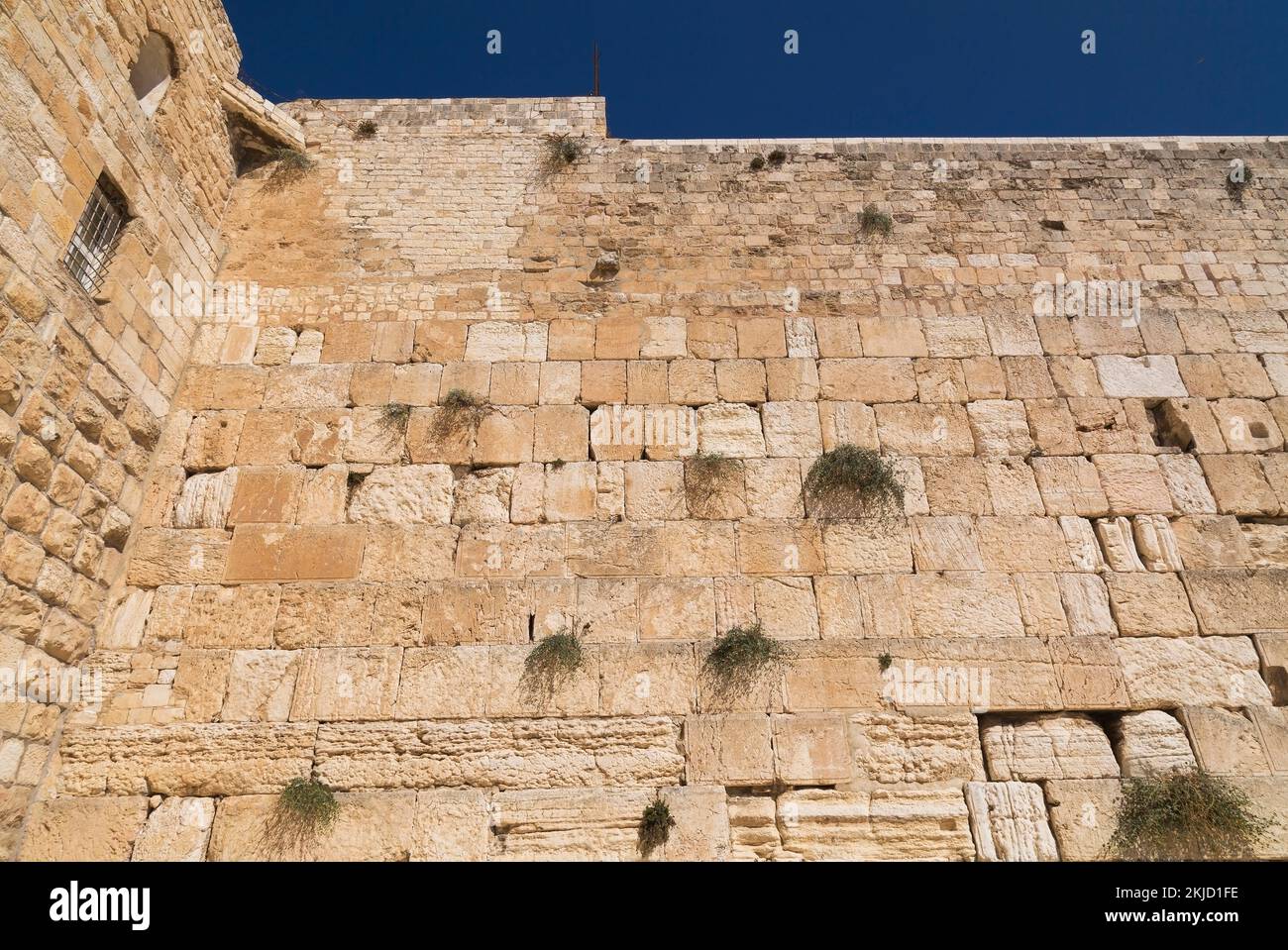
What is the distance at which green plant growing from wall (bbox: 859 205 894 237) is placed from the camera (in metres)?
7.40

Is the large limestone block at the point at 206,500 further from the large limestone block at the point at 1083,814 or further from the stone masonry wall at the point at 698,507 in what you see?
the large limestone block at the point at 1083,814

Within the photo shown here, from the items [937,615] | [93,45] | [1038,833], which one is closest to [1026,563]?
[937,615]

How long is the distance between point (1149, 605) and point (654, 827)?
3.99 metres

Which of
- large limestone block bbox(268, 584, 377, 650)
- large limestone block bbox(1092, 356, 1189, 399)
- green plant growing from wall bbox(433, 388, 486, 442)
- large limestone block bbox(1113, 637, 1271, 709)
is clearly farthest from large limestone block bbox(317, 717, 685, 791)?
large limestone block bbox(1092, 356, 1189, 399)

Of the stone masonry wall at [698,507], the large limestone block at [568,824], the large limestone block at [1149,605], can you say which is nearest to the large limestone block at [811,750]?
the stone masonry wall at [698,507]

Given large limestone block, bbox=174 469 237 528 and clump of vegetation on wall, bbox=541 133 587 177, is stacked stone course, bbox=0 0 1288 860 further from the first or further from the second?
clump of vegetation on wall, bbox=541 133 587 177

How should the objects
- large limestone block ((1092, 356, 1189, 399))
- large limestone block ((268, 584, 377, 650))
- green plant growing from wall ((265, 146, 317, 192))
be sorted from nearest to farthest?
large limestone block ((268, 584, 377, 650)) → large limestone block ((1092, 356, 1189, 399)) → green plant growing from wall ((265, 146, 317, 192))

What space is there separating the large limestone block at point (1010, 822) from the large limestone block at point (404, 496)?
3.93m

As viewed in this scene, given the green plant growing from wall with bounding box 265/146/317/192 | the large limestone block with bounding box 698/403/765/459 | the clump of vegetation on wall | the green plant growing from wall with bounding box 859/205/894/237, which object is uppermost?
the clump of vegetation on wall

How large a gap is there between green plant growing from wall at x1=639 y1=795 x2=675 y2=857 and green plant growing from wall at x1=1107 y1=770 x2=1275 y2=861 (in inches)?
110

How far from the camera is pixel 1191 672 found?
5406mm
